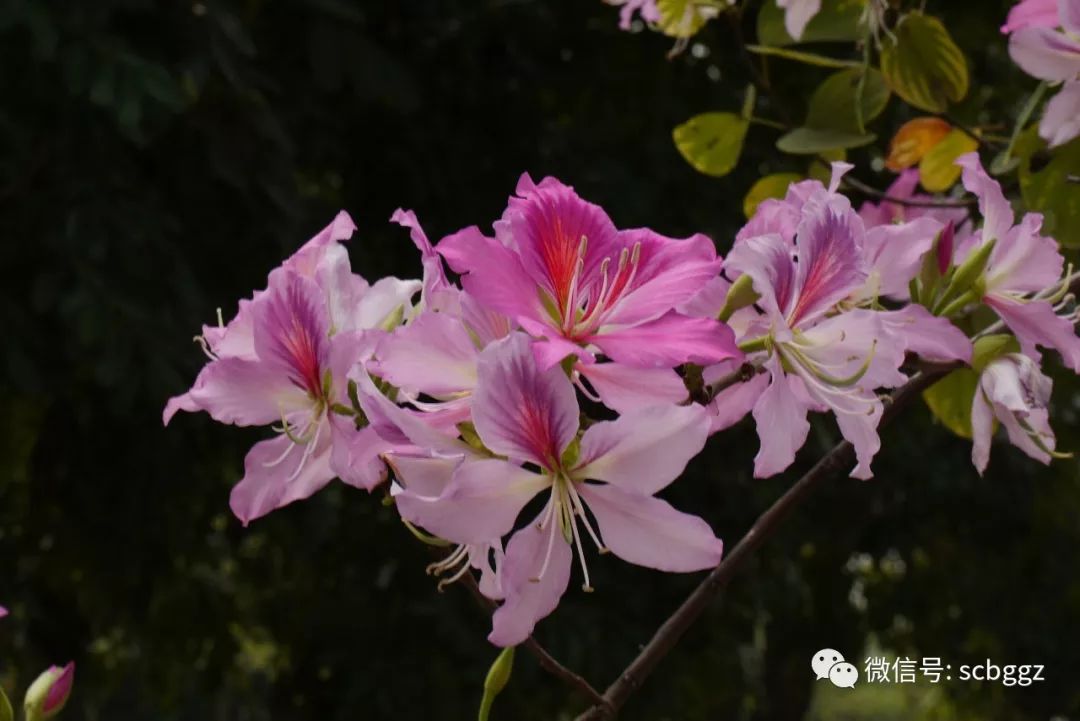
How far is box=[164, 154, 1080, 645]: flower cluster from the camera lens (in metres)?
0.59

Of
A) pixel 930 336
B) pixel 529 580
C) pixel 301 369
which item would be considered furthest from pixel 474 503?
pixel 930 336

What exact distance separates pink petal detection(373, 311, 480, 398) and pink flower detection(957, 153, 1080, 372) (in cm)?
29

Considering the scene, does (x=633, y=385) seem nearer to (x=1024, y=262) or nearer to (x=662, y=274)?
(x=662, y=274)

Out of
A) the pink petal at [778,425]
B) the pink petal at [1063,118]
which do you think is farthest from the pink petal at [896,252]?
the pink petal at [1063,118]

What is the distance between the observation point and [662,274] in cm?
62

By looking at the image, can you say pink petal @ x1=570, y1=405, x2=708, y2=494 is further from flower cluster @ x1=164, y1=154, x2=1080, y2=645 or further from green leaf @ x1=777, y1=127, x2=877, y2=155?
green leaf @ x1=777, y1=127, x2=877, y2=155

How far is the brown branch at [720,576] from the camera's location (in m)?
0.75

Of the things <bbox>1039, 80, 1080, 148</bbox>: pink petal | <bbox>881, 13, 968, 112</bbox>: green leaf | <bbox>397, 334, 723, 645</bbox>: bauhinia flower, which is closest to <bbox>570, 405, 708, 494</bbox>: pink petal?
<bbox>397, 334, 723, 645</bbox>: bauhinia flower

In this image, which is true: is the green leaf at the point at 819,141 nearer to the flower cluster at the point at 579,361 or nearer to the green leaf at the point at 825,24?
the green leaf at the point at 825,24

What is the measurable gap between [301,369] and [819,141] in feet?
2.12

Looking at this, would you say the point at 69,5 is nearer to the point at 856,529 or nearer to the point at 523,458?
the point at 523,458

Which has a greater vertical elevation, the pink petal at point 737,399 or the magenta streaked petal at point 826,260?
the magenta streaked petal at point 826,260

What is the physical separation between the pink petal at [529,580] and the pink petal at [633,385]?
57mm

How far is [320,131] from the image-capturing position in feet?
12.0
